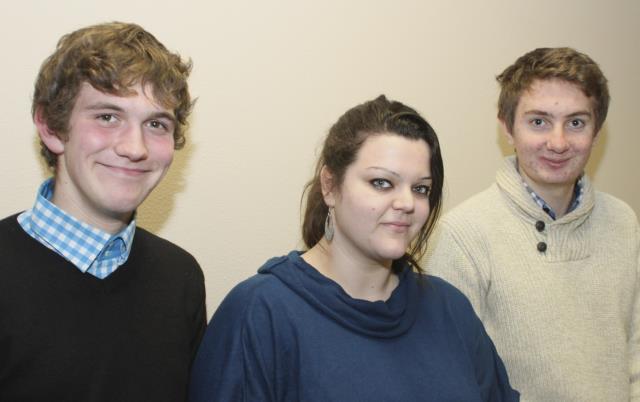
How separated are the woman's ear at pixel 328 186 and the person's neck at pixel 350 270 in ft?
0.32

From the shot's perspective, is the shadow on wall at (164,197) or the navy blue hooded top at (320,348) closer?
the navy blue hooded top at (320,348)

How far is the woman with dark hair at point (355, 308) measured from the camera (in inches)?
51.4

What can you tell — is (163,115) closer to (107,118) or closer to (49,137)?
(107,118)

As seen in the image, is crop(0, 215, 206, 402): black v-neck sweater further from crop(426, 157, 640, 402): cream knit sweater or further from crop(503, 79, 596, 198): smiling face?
crop(503, 79, 596, 198): smiling face

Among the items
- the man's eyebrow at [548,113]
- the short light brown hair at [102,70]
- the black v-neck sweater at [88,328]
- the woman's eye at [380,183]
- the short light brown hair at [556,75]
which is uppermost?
the short light brown hair at [556,75]

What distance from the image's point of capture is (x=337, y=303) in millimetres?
1369

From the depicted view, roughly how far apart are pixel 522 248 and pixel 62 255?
1190 mm

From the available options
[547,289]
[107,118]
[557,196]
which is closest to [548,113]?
[557,196]

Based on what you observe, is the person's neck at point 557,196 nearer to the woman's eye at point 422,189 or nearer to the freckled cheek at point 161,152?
the woman's eye at point 422,189

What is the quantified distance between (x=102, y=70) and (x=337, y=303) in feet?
2.15

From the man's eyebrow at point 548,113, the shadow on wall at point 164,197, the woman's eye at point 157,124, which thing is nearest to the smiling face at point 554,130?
the man's eyebrow at point 548,113

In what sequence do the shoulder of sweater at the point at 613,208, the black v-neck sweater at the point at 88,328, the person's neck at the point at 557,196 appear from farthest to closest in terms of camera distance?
the shoulder of sweater at the point at 613,208
the person's neck at the point at 557,196
the black v-neck sweater at the point at 88,328

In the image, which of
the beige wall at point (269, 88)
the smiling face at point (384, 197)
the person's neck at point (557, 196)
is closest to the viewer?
the smiling face at point (384, 197)

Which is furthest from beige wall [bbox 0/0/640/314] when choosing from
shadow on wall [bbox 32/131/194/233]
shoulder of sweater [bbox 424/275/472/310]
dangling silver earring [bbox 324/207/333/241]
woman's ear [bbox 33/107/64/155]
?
shoulder of sweater [bbox 424/275/472/310]
